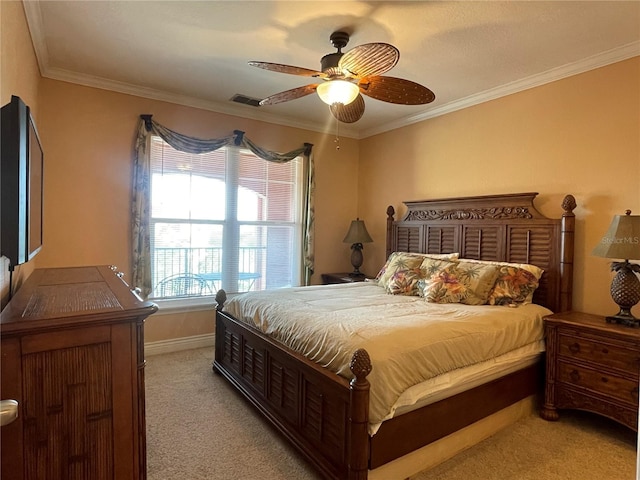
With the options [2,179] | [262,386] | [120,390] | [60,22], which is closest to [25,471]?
[120,390]

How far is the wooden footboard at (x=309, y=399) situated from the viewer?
5.54 feet

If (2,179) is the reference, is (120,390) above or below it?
below

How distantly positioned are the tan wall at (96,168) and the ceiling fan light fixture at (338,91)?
210 cm

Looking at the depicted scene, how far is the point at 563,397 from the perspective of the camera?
8.32ft

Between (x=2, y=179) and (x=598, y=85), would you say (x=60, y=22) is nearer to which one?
(x=2, y=179)

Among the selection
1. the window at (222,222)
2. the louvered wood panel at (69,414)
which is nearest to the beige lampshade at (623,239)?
the louvered wood panel at (69,414)

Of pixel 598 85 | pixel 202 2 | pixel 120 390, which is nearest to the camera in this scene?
pixel 120 390

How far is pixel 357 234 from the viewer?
4.68 m

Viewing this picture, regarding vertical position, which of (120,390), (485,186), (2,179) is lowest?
(120,390)

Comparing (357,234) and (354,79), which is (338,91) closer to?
(354,79)

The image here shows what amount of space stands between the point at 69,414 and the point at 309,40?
2603mm

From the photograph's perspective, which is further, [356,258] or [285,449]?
[356,258]

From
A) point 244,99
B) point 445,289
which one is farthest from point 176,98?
point 445,289

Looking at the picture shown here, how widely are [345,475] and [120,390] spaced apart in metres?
1.18
